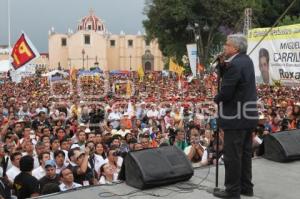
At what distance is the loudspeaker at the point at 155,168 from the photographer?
15.1 ft

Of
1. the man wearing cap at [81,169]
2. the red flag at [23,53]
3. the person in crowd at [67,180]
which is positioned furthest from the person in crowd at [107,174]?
the red flag at [23,53]

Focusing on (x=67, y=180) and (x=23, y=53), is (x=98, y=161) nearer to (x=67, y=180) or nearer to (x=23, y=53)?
(x=67, y=180)

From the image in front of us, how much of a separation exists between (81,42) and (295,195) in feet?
302

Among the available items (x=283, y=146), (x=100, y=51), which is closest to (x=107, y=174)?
(x=283, y=146)

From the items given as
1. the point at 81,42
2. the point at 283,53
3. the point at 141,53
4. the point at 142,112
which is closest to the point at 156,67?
the point at 141,53

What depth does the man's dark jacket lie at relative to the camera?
13.8ft

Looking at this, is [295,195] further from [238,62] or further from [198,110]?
[198,110]

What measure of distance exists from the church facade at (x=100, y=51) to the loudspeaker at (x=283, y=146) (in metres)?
85.6

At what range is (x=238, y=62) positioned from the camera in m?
4.21

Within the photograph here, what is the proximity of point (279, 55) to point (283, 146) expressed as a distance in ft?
12.7

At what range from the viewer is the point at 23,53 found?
573 inches

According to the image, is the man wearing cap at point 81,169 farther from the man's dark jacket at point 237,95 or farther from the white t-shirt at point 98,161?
the man's dark jacket at point 237,95

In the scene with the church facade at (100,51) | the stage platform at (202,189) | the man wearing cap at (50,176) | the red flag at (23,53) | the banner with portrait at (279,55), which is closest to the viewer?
the stage platform at (202,189)

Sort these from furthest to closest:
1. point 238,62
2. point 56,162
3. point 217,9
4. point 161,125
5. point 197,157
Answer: point 217,9 → point 161,125 → point 197,157 → point 56,162 → point 238,62
